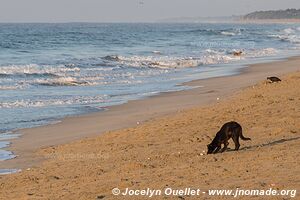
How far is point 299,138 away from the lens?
29.7 feet

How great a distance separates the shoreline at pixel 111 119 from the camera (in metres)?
11.1

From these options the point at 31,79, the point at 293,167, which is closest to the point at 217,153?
the point at 293,167

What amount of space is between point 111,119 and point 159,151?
460cm

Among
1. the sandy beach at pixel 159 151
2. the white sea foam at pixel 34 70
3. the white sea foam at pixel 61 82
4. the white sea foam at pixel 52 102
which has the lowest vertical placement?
the white sea foam at pixel 34 70

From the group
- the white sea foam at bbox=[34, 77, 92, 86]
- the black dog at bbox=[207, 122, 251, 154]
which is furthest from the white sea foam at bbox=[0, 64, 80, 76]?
the black dog at bbox=[207, 122, 251, 154]

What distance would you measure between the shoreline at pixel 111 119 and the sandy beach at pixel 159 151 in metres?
0.02

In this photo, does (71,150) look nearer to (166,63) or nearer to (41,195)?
(41,195)

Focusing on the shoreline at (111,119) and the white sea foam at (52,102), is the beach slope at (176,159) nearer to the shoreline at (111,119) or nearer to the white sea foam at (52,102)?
the shoreline at (111,119)

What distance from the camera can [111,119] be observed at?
14.1 m

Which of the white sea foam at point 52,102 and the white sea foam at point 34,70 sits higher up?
the white sea foam at point 52,102

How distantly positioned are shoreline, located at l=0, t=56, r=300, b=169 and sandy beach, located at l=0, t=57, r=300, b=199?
2 centimetres

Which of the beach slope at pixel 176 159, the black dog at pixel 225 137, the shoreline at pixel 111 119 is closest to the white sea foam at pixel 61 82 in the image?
the shoreline at pixel 111 119

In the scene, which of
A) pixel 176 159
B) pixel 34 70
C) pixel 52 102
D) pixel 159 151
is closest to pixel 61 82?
pixel 34 70

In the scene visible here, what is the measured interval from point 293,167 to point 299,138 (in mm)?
2025
